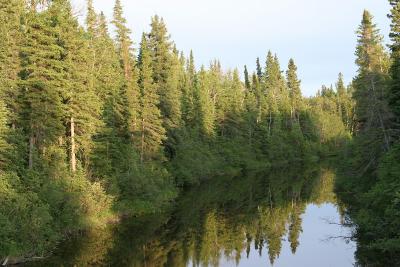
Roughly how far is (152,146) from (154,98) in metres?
5.08

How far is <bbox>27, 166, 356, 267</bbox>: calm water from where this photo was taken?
24.6m

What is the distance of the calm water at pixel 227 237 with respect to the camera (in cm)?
2462

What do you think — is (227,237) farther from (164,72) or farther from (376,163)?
(164,72)

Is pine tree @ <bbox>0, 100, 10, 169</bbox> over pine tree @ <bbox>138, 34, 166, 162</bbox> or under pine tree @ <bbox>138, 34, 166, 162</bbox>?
under

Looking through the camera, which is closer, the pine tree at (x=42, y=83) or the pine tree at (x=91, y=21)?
the pine tree at (x=42, y=83)

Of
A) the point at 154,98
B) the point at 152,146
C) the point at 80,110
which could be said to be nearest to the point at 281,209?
the point at 152,146

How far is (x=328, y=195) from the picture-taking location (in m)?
45.9

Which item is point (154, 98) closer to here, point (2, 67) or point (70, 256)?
point (2, 67)

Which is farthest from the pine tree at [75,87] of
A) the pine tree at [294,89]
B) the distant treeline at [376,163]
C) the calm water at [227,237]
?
the pine tree at [294,89]

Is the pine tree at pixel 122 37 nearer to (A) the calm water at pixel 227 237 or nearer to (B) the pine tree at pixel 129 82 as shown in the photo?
(B) the pine tree at pixel 129 82

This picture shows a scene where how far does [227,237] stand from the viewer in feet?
96.6

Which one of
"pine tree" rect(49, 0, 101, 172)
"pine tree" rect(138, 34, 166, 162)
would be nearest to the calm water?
"pine tree" rect(138, 34, 166, 162)

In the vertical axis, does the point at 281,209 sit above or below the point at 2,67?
below

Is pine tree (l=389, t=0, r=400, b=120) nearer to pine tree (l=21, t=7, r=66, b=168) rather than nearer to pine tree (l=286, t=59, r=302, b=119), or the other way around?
pine tree (l=21, t=7, r=66, b=168)
